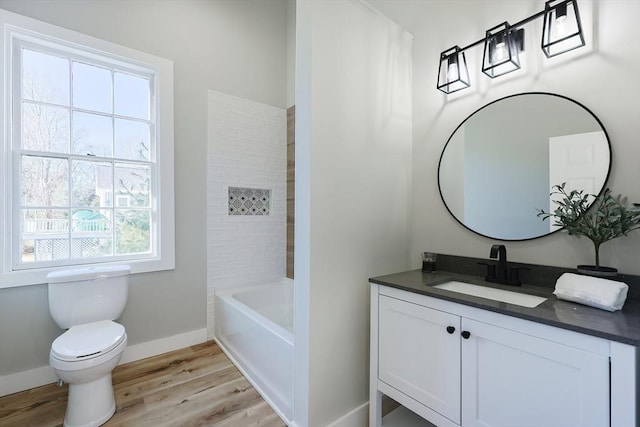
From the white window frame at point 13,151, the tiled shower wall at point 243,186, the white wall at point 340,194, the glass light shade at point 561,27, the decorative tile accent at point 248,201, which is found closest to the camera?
the glass light shade at point 561,27

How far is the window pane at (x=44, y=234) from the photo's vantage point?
200 centimetres

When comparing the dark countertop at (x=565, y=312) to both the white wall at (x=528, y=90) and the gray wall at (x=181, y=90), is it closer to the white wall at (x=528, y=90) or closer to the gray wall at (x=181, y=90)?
the white wall at (x=528, y=90)

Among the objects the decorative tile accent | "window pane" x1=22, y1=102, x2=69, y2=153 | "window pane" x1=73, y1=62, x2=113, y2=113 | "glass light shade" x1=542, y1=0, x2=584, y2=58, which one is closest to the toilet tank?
"window pane" x1=22, y1=102, x2=69, y2=153

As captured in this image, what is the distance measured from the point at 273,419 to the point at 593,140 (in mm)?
2176

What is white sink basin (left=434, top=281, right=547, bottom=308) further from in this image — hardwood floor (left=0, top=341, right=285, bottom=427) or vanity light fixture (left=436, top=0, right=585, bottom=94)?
hardwood floor (left=0, top=341, right=285, bottom=427)

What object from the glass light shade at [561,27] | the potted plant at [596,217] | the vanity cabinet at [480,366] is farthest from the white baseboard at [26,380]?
the glass light shade at [561,27]

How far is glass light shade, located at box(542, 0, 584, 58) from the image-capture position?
128 cm

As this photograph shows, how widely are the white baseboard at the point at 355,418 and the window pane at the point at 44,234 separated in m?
2.21

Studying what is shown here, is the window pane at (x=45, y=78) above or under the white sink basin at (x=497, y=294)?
above

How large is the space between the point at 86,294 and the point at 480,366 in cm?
233

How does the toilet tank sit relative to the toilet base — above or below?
above

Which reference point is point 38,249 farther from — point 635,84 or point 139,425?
point 635,84

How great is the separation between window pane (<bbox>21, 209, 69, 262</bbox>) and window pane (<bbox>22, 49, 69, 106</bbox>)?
0.82 metres

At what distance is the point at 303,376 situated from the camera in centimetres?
147
